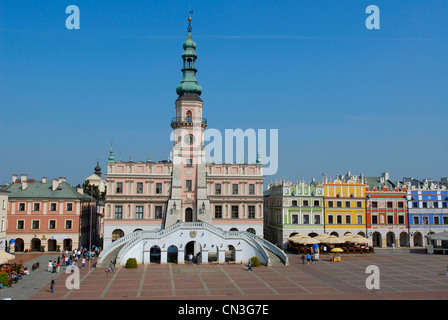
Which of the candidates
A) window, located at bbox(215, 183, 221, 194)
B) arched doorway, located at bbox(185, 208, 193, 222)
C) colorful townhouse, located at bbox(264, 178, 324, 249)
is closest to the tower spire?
window, located at bbox(215, 183, 221, 194)

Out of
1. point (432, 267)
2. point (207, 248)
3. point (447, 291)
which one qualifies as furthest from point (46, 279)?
point (432, 267)

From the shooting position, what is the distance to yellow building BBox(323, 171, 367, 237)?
67.4 metres

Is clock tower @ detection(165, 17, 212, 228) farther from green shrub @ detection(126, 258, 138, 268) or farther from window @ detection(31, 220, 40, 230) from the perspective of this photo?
window @ detection(31, 220, 40, 230)

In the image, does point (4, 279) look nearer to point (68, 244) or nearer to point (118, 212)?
point (118, 212)

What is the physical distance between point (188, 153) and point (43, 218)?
80.4 feet

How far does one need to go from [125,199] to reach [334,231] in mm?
34560

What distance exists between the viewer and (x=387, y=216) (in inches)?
2704

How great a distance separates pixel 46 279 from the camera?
130ft

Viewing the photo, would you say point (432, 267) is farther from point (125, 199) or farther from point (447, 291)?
point (125, 199)

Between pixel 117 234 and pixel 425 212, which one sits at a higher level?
pixel 425 212

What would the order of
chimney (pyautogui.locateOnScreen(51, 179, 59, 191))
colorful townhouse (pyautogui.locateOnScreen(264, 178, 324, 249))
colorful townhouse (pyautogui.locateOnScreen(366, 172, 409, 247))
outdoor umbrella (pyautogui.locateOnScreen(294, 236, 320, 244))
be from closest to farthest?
outdoor umbrella (pyautogui.locateOnScreen(294, 236, 320, 244)) < chimney (pyautogui.locateOnScreen(51, 179, 59, 191)) < colorful townhouse (pyautogui.locateOnScreen(264, 178, 324, 249)) < colorful townhouse (pyautogui.locateOnScreen(366, 172, 409, 247))

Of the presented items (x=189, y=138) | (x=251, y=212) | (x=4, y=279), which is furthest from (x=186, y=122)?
(x=4, y=279)

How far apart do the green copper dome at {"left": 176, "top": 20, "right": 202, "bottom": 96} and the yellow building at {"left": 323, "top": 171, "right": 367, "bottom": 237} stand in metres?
27.4

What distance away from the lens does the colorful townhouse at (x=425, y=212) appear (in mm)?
68812
